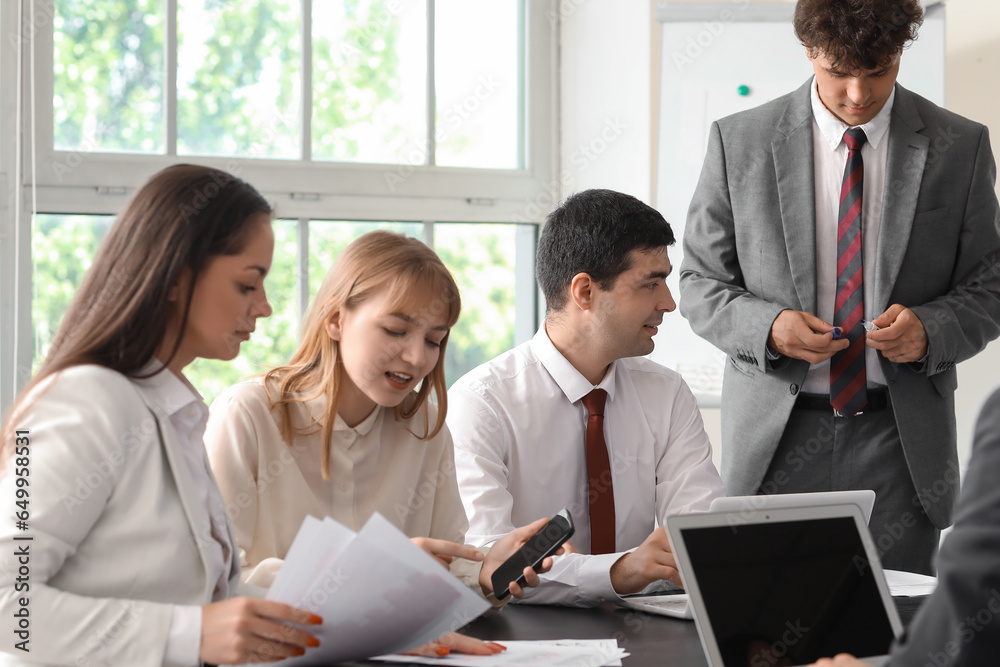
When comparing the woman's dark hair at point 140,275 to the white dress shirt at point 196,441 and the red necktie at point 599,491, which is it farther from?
the red necktie at point 599,491

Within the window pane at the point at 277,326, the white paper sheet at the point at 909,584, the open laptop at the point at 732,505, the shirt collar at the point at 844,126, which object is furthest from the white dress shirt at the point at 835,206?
the window pane at the point at 277,326

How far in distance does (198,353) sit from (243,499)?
0.41 metres

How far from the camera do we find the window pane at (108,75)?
9.82 feet

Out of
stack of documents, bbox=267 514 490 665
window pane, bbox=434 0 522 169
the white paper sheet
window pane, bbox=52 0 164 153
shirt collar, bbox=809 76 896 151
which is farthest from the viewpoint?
window pane, bbox=434 0 522 169

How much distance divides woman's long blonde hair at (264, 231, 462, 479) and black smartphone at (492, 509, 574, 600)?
0.43m

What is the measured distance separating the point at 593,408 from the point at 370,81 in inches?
74.0

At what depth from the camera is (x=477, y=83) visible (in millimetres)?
3621

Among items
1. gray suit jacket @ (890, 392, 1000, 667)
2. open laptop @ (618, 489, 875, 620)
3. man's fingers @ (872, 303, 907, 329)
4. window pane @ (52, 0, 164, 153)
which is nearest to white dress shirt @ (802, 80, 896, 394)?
man's fingers @ (872, 303, 907, 329)

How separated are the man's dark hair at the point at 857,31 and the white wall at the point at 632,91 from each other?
1.21m

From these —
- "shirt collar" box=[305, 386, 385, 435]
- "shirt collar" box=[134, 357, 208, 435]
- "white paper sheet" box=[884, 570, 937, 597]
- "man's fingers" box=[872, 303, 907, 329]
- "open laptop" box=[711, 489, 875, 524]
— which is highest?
"man's fingers" box=[872, 303, 907, 329]

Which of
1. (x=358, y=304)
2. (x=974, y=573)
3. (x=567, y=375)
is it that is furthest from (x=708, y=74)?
(x=974, y=573)

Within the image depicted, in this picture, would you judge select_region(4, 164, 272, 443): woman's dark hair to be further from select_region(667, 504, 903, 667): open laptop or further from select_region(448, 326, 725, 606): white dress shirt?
select_region(448, 326, 725, 606): white dress shirt

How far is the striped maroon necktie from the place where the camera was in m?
2.11

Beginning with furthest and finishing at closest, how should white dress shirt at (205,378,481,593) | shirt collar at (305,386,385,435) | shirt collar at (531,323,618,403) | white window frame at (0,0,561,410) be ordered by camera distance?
white window frame at (0,0,561,410) < shirt collar at (531,323,618,403) < shirt collar at (305,386,385,435) < white dress shirt at (205,378,481,593)
